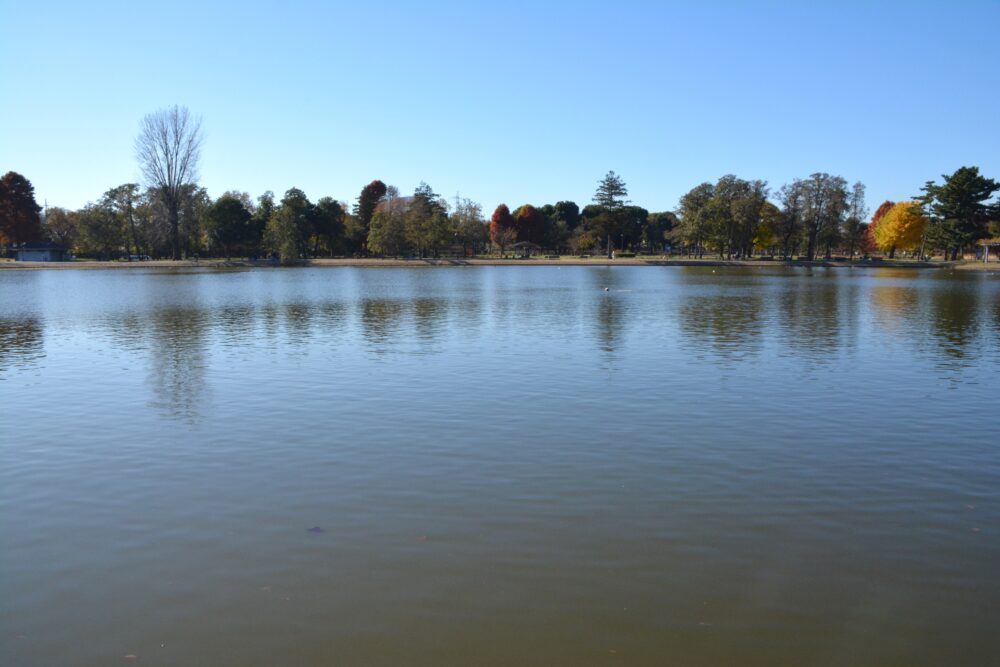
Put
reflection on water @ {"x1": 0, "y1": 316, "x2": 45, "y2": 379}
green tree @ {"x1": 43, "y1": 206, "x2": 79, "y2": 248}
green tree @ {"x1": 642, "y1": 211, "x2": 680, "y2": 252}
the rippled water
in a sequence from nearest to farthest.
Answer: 1. the rippled water
2. reflection on water @ {"x1": 0, "y1": 316, "x2": 45, "y2": 379}
3. green tree @ {"x1": 43, "y1": 206, "x2": 79, "y2": 248}
4. green tree @ {"x1": 642, "y1": 211, "x2": 680, "y2": 252}

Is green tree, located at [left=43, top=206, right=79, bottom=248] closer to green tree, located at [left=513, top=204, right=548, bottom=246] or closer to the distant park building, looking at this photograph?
the distant park building

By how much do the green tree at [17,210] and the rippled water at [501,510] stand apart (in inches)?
3804

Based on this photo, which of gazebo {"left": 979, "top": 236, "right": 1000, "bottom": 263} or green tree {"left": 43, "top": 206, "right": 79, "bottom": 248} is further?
green tree {"left": 43, "top": 206, "right": 79, "bottom": 248}

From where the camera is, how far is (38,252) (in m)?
90.0

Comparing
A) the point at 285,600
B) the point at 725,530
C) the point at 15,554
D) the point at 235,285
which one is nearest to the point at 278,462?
the point at 15,554

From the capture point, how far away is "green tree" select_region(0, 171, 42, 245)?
9488 cm

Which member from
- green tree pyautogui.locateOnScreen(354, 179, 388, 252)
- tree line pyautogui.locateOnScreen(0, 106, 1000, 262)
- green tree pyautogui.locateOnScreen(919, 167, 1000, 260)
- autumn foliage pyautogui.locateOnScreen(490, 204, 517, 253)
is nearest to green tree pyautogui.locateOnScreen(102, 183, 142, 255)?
tree line pyautogui.locateOnScreen(0, 106, 1000, 262)

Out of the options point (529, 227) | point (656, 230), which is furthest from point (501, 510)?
point (656, 230)

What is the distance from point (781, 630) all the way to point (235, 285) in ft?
153

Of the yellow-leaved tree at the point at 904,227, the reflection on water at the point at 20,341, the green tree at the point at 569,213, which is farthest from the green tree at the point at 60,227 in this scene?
the yellow-leaved tree at the point at 904,227

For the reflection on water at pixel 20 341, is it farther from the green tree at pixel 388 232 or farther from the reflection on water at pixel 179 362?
the green tree at pixel 388 232

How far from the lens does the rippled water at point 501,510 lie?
16.0 feet

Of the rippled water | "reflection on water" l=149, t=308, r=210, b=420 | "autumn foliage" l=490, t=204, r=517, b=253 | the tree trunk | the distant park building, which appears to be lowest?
the rippled water

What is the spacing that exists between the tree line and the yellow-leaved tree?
13cm
